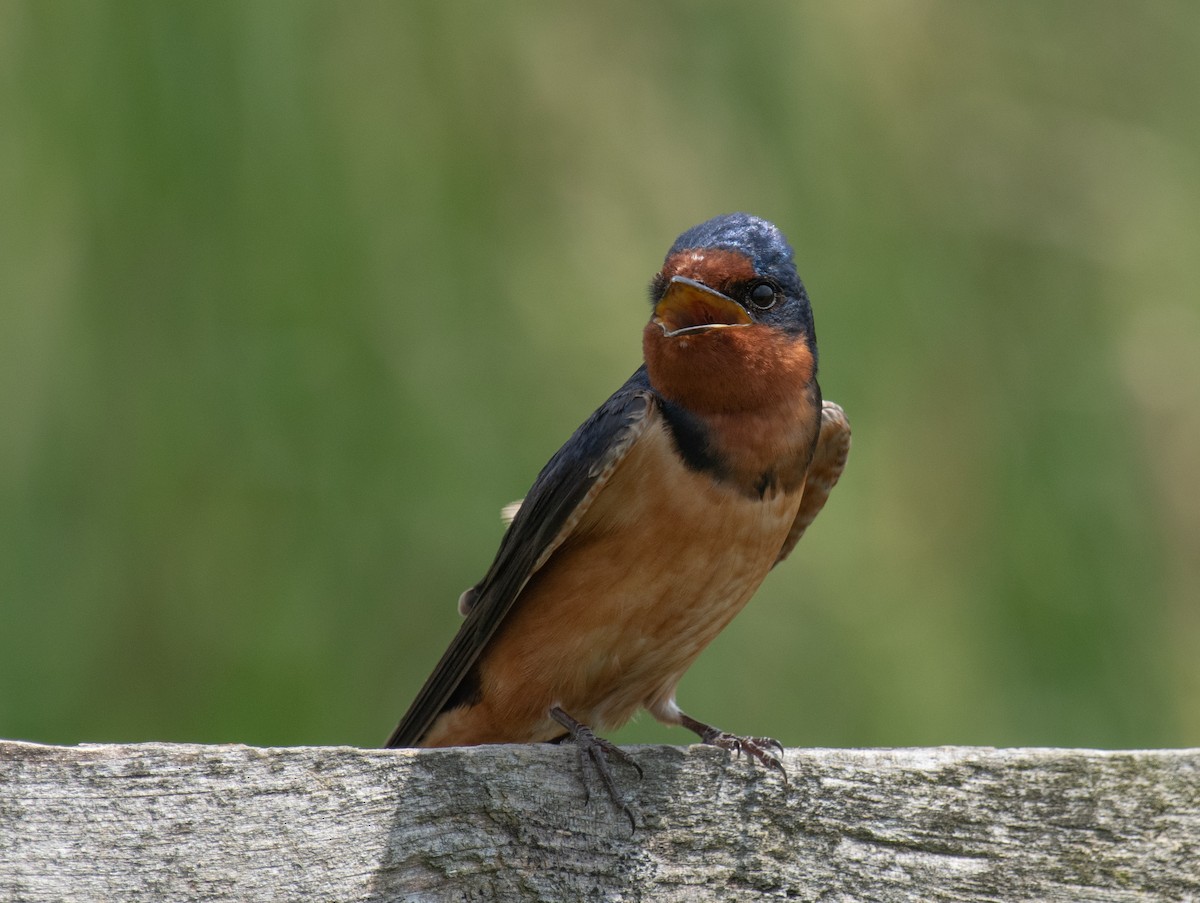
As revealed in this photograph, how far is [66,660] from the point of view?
2.68 meters

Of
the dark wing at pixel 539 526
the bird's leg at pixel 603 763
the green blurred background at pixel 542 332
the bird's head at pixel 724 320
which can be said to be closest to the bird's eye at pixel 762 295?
the bird's head at pixel 724 320

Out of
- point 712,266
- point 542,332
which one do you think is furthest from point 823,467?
point 542,332

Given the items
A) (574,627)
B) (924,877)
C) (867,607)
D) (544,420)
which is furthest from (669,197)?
(924,877)

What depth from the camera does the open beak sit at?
2383mm

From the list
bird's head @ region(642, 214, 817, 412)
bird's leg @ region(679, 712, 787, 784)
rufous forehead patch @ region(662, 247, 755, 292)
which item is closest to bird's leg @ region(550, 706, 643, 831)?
bird's leg @ region(679, 712, 787, 784)

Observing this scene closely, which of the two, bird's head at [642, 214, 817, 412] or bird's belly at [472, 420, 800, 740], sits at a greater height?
bird's head at [642, 214, 817, 412]

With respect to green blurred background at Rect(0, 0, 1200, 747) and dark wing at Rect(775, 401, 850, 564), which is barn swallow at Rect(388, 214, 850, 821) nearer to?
dark wing at Rect(775, 401, 850, 564)

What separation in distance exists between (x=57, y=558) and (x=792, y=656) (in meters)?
1.49

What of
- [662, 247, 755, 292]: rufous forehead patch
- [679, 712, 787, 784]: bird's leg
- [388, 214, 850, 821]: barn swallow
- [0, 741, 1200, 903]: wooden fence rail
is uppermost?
[662, 247, 755, 292]: rufous forehead patch

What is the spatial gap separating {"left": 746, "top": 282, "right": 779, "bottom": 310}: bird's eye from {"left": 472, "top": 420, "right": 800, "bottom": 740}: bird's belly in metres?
0.29

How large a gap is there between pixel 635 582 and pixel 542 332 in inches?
35.1

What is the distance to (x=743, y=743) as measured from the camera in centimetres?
199

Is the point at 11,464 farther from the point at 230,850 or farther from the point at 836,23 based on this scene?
the point at 836,23

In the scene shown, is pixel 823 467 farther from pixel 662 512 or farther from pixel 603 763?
pixel 603 763
